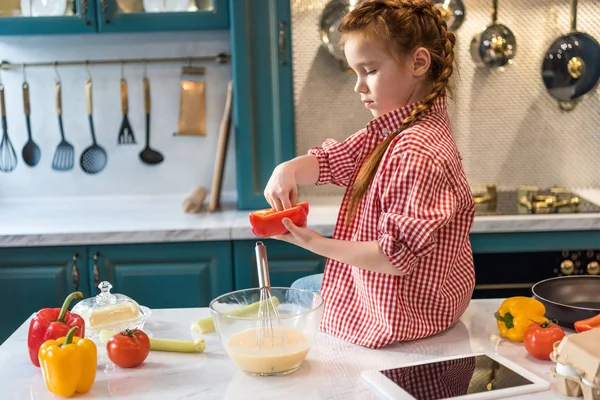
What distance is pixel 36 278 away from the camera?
272 cm

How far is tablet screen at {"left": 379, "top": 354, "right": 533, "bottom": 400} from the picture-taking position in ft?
4.03

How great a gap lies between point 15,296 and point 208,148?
40.7 inches

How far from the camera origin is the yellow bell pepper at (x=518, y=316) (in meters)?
1.45

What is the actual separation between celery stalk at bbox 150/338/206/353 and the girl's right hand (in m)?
0.30

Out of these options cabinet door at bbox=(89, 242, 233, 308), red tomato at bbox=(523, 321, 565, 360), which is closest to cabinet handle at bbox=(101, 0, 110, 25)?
cabinet door at bbox=(89, 242, 233, 308)

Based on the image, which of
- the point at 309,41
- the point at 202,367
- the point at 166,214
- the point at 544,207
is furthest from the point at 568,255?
the point at 202,367

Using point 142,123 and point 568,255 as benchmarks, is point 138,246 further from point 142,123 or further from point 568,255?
point 568,255

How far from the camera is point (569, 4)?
305 cm

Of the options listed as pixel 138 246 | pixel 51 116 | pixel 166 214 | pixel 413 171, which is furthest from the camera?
pixel 51 116

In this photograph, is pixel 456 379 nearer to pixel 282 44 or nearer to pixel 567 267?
pixel 567 267

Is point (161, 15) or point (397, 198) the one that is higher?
point (161, 15)

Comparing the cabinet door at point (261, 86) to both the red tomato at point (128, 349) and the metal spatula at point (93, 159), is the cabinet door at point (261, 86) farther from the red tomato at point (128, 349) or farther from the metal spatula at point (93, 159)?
the red tomato at point (128, 349)

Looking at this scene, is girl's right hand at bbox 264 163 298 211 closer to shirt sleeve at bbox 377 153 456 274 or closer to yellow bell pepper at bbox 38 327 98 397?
shirt sleeve at bbox 377 153 456 274

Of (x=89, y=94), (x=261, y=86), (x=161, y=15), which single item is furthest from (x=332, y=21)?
(x=89, y=94)
